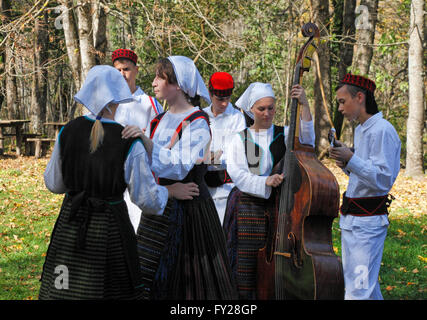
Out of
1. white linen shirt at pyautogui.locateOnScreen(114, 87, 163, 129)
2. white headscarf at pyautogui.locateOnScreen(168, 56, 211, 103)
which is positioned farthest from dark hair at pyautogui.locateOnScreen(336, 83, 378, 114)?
white linen shirt at pyautogui.locateOnScreen(114, 87, 163, 129)

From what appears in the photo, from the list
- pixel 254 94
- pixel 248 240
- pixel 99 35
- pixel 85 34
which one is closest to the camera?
pixel 248 240

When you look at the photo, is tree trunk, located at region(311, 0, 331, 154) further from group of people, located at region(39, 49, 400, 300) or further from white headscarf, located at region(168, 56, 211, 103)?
white headscarf, located at region(168, 56, 211, 103)

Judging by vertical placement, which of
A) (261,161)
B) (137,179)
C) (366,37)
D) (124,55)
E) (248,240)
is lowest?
(248,240)

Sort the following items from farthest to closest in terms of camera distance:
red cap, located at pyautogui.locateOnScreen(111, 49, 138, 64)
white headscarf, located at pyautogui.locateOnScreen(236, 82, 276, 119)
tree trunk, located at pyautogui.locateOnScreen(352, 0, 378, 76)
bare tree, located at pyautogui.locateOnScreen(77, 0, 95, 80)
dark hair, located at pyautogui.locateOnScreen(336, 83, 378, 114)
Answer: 1. tree trunk, located at pyautogui.locateOnScreen(352, 0, 378, 76)
2. bare tree, located at pyautogui.locateOnScreen(77, 0, 95, 80)
3. red cap, located at pyautogui.locateOnScreen(111, 49, 138, 64)
4. white headscarf, located at pyautogui.locateOnScreen(236, 82, 276, 119)
5. dark hair, located at pyautogui.locateOnScreen(336, 83, 378, 114)

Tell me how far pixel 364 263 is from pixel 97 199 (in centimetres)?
220

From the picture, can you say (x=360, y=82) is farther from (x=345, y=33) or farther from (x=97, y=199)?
(x=345, y=33)

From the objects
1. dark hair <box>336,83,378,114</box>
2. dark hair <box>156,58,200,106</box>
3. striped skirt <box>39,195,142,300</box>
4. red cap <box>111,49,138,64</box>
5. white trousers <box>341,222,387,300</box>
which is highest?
red cap <box>111,49,138,64</box>

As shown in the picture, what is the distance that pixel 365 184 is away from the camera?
405 centimetres

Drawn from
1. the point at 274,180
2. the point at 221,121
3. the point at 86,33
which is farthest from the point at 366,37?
the point at 274,180

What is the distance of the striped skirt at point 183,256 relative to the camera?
361 cm

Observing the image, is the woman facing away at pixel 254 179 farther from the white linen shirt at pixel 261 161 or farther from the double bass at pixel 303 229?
the double bass at pixel 303 229

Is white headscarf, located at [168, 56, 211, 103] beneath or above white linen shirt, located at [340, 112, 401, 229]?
above

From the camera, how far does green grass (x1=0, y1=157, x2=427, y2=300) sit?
5.78m

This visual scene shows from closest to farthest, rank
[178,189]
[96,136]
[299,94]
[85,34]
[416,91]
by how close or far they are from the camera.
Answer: [96,136] < [178,189] < [299,94] < [85,34] < [416,91]
